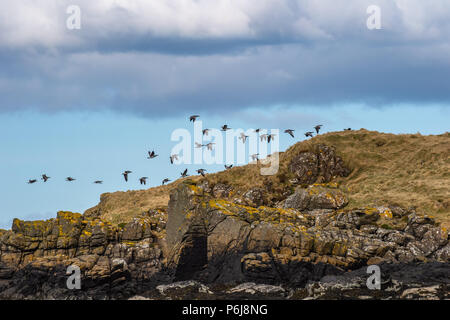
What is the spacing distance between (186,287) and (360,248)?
15.0 metres

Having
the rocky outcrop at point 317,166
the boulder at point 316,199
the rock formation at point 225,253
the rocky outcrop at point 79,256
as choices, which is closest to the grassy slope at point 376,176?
the rocky outcrop at point 317,166

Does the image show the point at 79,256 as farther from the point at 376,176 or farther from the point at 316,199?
the point at 376,176

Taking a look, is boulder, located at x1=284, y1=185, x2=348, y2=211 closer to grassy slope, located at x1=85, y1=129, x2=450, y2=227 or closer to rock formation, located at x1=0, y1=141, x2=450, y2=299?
grassy slope, located at x1=85, y1=129, x2=450, y2=227

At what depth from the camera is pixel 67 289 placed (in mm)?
50531

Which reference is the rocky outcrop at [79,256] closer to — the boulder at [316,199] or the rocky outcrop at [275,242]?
the rocky outcrop at [275,242]

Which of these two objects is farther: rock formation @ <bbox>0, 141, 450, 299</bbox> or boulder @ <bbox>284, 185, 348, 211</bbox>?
boulder @ <bbox>284, 185, 348, 211</bbox>

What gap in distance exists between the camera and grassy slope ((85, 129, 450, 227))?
68000 millimetres

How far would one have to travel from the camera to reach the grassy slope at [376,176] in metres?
68.0

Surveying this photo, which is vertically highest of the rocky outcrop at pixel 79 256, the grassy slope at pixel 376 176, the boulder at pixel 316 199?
the grassy slope at pixel 376 176

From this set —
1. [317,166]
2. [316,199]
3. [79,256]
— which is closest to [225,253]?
[79,256]

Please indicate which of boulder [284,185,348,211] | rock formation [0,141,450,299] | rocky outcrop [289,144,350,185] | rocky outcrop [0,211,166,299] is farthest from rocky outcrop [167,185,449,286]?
rocky outcrop [289,144,350,185]

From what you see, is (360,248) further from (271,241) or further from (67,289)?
(67,289)

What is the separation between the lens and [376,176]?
77.8 meters

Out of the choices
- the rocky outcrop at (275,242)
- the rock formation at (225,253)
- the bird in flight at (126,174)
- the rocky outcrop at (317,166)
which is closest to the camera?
the rock formation at (225,253)
